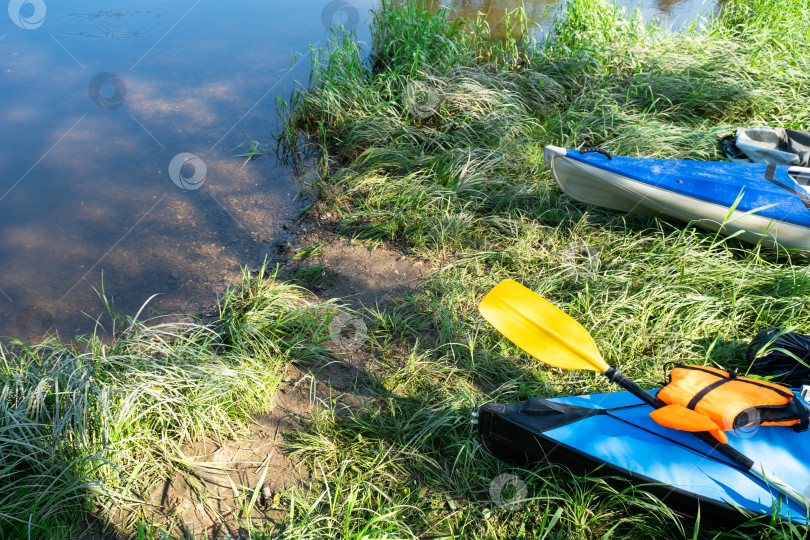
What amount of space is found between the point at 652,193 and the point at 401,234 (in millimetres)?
1406

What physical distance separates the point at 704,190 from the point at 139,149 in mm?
3545

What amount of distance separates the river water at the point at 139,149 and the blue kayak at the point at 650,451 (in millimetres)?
1738

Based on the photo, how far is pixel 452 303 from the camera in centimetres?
259

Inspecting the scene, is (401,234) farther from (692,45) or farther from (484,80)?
(692,45)

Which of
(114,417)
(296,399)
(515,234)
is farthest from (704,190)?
(114,417)

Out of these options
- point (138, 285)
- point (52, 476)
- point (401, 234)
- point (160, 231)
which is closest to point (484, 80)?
point (401, 234)

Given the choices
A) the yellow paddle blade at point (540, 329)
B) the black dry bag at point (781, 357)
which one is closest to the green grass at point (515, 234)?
the black dry bag at point (781, 357)

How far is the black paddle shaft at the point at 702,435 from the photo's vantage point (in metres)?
1.65

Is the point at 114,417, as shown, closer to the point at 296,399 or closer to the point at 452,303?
the point at 296,399

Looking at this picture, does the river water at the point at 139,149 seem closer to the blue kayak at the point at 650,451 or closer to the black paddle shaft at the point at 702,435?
the blue kayak at the point at 650,451

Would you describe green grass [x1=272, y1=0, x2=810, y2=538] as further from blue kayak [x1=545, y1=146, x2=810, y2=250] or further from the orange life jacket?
the orange life jacket

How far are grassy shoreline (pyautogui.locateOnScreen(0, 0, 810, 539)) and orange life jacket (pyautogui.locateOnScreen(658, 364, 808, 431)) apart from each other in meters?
0.32

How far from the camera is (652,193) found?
2934 mm

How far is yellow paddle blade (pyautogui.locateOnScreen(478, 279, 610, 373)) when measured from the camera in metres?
1.99
